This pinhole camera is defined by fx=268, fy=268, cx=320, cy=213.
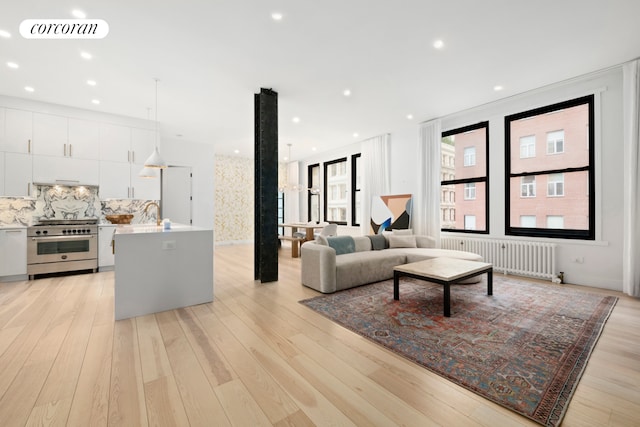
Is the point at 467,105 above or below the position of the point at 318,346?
above

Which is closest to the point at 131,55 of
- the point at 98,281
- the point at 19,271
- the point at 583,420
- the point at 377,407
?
the point at 98,281

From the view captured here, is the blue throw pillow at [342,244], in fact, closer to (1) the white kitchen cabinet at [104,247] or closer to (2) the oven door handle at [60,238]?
(1) the white kitchen cabinet at [104,247]

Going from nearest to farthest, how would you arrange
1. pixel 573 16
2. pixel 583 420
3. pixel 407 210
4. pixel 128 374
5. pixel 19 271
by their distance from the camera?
pixel 583 420 → pixel 128 374 → pixel 573 16 → pixel 19 271 → pixel 407 210

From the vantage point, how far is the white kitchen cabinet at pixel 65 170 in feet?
15.7

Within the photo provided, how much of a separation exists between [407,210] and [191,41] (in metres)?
5.15

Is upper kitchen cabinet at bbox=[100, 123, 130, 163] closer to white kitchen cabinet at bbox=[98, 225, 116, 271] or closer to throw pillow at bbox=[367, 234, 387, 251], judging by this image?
white kitchen cabinet at bbox=[98, 225, 116, 271]

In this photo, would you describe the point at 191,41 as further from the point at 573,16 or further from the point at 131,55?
the point at 573,16

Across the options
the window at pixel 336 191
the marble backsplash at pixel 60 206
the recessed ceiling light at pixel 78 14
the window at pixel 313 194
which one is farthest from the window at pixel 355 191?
the recessed ceiling light at pixel 78 14

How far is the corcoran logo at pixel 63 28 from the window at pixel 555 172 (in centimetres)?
620

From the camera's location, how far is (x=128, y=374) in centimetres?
189

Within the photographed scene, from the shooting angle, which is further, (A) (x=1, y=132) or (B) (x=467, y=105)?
(B) (x=467, y=105)

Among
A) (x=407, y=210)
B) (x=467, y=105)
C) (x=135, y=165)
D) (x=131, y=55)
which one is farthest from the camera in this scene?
(x=407, y=210)

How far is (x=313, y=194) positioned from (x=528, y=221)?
20.9ft

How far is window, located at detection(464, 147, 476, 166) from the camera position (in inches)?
220
